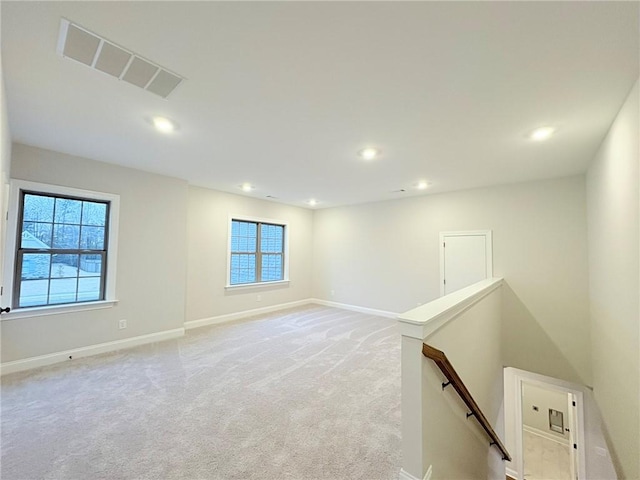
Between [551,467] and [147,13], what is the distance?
10.2 meters

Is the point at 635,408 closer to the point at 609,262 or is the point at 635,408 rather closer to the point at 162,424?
the point at 609,262

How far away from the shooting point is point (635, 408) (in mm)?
1938

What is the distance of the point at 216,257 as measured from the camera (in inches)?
208

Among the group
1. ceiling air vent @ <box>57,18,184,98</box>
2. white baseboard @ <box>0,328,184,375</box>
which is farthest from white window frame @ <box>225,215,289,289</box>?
ceiling air vent @ <box>57,18,184,98</box>

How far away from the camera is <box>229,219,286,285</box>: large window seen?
5.75 metres

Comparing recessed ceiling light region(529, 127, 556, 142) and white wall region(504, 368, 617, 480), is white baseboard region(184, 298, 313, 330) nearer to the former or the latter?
white wall region(504, 368, 617, 480)

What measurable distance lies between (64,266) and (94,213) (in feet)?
2.60

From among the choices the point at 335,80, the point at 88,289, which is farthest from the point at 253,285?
the point at 335,80

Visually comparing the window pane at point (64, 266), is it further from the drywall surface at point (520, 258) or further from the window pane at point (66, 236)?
the drywall surface at point (520, 258)

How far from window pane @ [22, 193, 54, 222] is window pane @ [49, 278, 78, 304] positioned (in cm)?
82

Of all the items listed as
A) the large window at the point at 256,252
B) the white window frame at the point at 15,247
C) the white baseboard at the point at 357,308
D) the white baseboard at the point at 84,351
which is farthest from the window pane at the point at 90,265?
the white baseboard at the point at 357,308

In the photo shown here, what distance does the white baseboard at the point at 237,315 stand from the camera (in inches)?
192

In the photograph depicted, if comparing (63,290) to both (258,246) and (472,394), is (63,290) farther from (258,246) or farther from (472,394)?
(472,394)

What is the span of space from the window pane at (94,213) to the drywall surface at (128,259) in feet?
0.73
